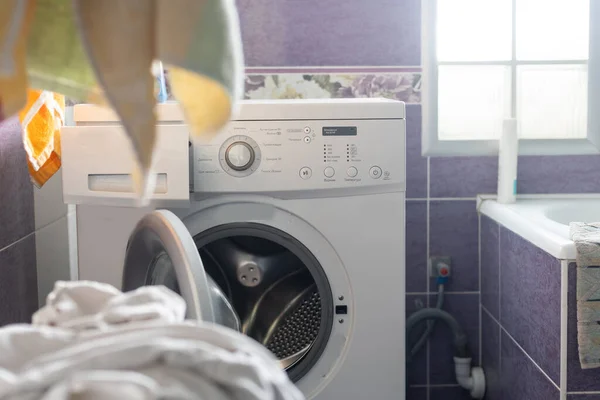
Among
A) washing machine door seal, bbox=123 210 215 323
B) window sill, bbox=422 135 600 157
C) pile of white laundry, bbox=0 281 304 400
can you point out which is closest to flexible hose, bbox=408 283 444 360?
window sill, bbox=422 135 600 157

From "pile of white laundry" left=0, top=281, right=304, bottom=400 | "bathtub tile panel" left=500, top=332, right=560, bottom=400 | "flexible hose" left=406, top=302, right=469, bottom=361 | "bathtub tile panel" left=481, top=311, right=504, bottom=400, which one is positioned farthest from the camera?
"flexible hose" left=406, top=302, right=469, bottom=361

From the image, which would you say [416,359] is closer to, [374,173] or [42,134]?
[374,173]

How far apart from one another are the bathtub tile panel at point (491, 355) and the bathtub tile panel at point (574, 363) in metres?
0.56

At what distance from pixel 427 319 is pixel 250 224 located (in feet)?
3.22

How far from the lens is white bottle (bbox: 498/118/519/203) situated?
2260 millimetres

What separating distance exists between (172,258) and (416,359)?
6.02ft

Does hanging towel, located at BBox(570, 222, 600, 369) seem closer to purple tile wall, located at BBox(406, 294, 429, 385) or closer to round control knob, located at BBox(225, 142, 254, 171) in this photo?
round control knob, located at BBox(225, 142, 254, 171)

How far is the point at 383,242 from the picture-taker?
167cm

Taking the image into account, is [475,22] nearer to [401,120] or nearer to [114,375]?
[401,120]

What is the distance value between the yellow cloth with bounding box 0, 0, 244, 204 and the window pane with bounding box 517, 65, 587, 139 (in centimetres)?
227

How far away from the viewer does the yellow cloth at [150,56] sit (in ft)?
1.37

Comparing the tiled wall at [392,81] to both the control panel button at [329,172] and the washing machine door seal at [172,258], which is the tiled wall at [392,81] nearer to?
the control panel button at [329,172]

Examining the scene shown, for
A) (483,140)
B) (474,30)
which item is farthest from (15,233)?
(474,30)

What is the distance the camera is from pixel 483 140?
2486mm
